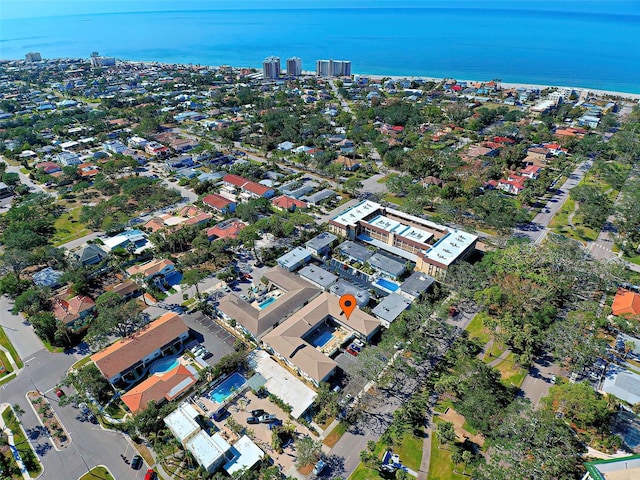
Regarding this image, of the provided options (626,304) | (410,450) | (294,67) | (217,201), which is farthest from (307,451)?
(294,67)

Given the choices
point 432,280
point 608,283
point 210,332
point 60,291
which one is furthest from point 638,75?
point 60,291

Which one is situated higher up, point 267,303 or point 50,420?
point 267,303

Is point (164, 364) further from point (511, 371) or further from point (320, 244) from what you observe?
point (511, 371)

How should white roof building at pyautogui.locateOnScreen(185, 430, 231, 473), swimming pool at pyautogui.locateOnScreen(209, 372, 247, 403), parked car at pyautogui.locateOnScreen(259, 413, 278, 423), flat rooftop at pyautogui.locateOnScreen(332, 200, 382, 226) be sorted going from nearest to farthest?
white roof building at pyautogui.locateOnScreen(185, 430, 231, 473), parked car at pyautogui.locateOnScreen(259, 413, 278, 423), swimming pool at pyautogui.locateOnScreen(209, 372, 247, 403), flat rooftop at pyautogui.locateOnScreen(332, 200, 382, 226)

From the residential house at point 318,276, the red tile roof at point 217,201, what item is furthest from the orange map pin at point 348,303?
the red tile roof at point 217,201

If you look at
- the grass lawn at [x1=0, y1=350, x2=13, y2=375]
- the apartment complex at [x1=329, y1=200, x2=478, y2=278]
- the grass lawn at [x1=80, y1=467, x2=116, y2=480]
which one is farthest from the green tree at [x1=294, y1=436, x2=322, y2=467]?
the grass lawn at [x1=0, y1=350, x2=13, y2=375]

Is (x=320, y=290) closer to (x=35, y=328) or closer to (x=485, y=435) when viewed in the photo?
(x=485, y=435)

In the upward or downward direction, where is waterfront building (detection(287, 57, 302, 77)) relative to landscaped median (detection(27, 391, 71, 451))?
upward

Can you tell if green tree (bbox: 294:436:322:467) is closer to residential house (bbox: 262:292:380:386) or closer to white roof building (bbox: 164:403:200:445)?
residential house (bbox: 262:292:380:386)
